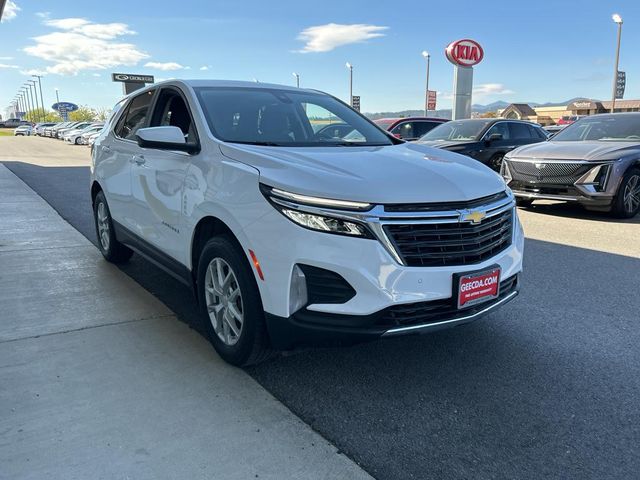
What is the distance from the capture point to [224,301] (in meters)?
3.30

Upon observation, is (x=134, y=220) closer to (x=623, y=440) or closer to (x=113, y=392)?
(x=113, y=392)

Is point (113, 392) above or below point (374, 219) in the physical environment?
below

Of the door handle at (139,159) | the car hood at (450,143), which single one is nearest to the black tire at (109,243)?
the door handle at (139,159)

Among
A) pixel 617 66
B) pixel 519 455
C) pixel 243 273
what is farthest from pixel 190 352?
pixel 617 66

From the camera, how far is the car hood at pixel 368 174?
2764 millimetres

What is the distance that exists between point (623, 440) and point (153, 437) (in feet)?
7.49

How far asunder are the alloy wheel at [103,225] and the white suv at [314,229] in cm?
169

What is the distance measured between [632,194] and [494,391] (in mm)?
6576

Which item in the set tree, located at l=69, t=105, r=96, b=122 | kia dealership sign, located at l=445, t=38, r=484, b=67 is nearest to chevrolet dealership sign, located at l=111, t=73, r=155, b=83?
kia dealership sign, located at l=445, t=38, r=484, b=67

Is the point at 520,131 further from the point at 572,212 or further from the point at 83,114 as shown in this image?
the point at 83,114

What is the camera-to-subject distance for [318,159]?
10.4 ft

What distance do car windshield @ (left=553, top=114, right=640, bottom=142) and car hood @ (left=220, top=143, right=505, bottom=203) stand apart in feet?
22.2

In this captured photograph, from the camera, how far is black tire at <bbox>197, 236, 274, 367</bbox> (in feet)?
9.80

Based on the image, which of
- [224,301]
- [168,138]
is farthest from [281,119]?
[224,301]
